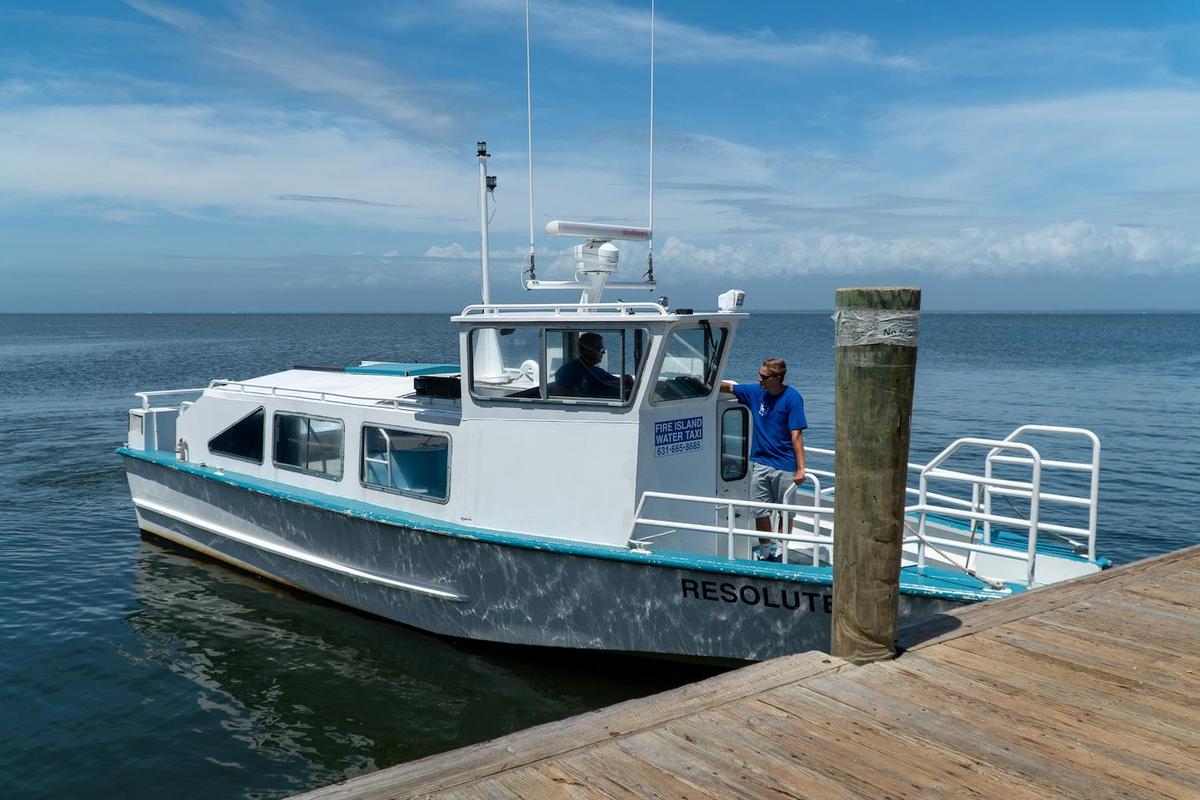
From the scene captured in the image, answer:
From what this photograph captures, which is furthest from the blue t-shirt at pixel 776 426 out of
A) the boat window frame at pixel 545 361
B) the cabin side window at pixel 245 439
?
the cabin side window at pixel 245 439

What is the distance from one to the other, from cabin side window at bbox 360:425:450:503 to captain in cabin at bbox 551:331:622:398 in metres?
1.37

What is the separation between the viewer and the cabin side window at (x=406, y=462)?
28.6 ft

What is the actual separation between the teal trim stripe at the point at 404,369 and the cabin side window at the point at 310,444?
3.82 ft

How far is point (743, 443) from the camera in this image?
848 centimetres

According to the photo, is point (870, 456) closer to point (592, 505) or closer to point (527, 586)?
point (592, 505)

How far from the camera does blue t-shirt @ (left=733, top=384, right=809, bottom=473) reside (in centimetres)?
768

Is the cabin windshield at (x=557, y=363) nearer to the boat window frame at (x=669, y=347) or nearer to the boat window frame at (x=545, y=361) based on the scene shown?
the boat window frame at (x=545, y=361)

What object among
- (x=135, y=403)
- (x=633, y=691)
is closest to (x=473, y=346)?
(x=633, y=691)

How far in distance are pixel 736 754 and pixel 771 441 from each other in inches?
177

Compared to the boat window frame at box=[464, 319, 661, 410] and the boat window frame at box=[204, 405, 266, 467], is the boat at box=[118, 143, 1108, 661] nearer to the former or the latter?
the boat window frame at box=[464, 319, 661, 410]

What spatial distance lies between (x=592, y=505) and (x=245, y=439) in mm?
4972

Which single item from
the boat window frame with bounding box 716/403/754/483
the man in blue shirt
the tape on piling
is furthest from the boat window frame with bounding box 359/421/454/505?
the tape on piling

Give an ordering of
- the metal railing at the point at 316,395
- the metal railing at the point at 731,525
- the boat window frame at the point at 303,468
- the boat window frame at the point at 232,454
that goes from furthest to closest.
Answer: the boat window frame at the point at 232,454 < the boat window frame at the point at 303,468 < the metal railing at the point at 316,395 < the metal railing at the point at 731,525

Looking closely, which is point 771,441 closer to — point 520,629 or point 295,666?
point 520,629
